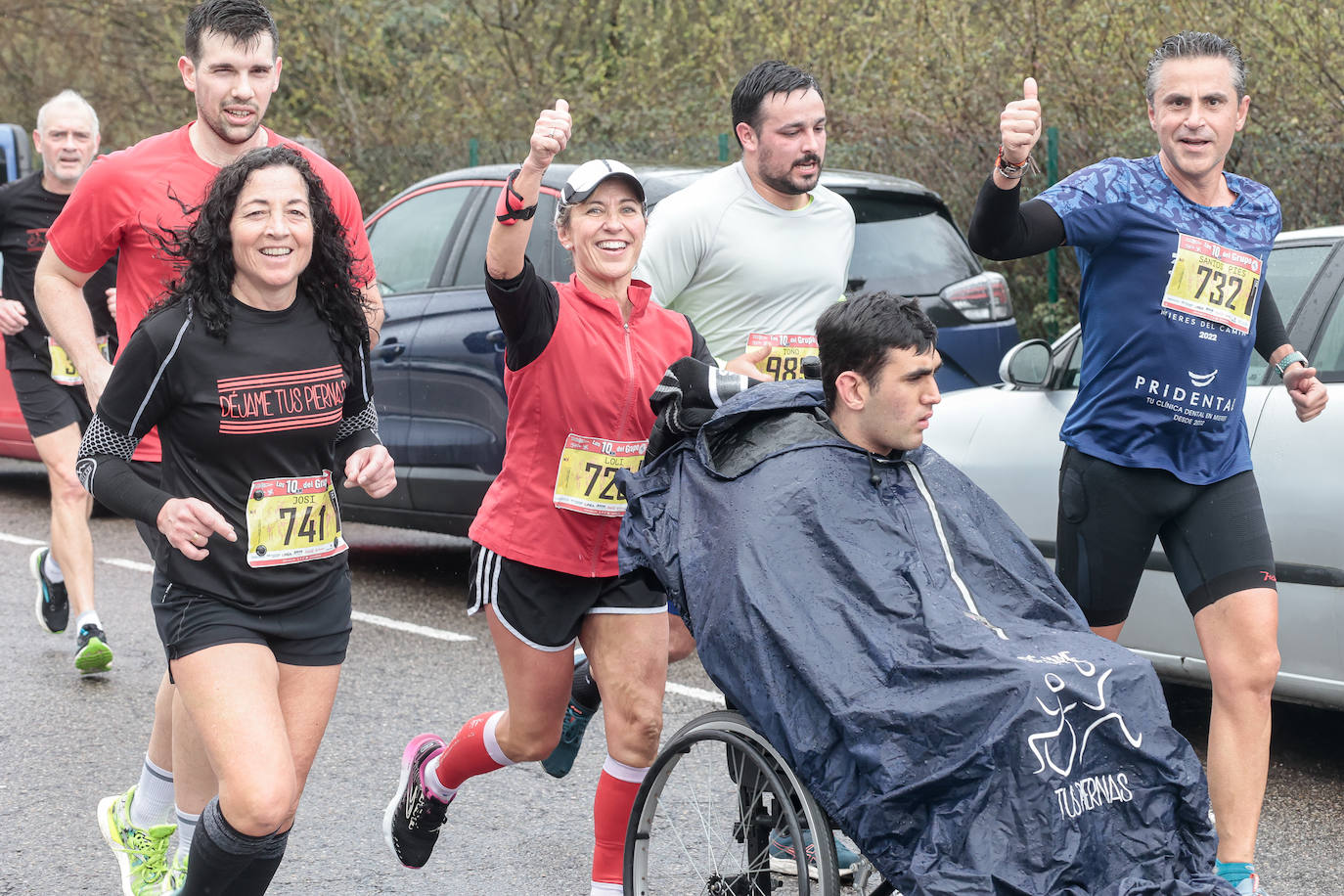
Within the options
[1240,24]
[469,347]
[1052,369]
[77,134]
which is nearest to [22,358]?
[77,134]

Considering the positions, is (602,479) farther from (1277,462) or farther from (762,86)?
(1277,462)

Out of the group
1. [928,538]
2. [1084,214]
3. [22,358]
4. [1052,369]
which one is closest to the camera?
[928,538]

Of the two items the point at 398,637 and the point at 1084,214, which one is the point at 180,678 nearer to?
the point at 1084,214

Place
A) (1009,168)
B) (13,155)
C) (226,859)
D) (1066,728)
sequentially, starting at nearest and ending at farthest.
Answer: (1066,728)
(226,859)
(1009,168)
(13,155)

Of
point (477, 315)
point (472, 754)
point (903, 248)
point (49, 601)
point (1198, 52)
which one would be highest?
point (1198, 52)

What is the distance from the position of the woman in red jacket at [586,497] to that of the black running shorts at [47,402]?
3.63 meters

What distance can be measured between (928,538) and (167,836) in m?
2.13

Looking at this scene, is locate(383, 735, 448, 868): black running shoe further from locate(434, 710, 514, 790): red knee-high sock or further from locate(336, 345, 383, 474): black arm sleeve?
locate(336, 345, 383, 474): black arm sleeve

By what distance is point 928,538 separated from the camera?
11.6 feet

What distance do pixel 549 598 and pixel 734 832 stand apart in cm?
72

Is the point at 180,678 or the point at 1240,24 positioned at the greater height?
the point at 1240,24

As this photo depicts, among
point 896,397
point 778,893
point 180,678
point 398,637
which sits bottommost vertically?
point 398,637

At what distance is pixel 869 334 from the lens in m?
3.64

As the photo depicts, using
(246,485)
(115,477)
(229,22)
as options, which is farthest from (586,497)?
(229,22)
